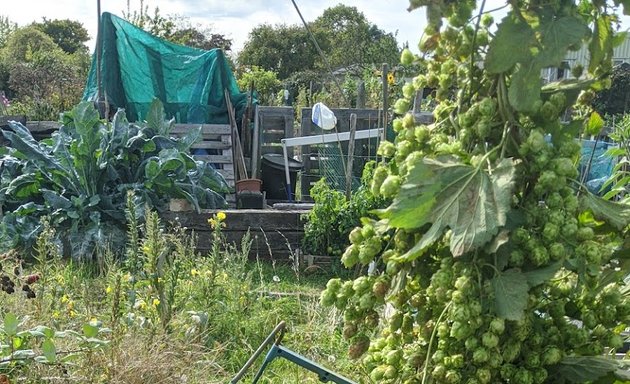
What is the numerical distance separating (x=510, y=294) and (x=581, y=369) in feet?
1.03

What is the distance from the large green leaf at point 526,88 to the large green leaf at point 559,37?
0.8 inches

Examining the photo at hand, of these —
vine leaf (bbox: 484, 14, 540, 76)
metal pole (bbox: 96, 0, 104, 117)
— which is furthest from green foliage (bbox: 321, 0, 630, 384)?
metal pole (bbox: 96, 0, 104, 117)

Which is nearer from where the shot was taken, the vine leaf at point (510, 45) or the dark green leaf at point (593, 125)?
the vine leaf at point (510, 45)

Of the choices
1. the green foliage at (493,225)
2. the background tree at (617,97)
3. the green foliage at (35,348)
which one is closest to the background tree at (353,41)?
the background tree at (617,97)

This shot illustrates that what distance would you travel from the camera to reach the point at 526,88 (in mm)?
1365

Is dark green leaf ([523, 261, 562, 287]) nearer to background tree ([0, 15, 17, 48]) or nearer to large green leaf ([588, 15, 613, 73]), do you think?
large green leaf ([588, 15, 613, 73])

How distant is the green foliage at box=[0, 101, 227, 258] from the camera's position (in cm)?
652

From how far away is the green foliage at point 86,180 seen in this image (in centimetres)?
652

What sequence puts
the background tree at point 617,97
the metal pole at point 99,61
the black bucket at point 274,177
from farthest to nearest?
the background tree at point 617,97, the black bucket at point 274,177, the metal pole at point 99,61

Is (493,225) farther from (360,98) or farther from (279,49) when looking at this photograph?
(279,49)

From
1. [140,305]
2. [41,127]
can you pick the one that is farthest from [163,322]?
[41,127]

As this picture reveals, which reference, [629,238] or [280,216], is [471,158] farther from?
[280,216]

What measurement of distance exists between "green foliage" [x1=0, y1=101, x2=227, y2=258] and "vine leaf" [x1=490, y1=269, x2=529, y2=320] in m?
5.28

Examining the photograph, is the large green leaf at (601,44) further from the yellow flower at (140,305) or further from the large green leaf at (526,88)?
the yellow flower at (140,305)
